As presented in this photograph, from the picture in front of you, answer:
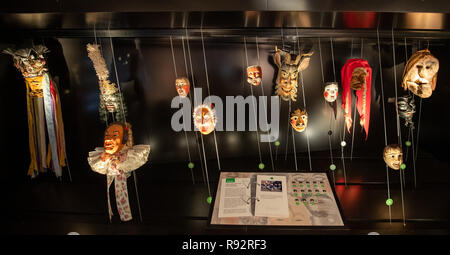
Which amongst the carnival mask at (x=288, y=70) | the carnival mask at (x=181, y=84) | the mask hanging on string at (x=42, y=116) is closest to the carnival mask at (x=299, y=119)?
the carnival mask at (x=288, y=70)

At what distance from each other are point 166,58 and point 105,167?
1.13 m

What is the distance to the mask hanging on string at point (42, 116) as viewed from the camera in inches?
79.6

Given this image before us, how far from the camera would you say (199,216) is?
1790mm

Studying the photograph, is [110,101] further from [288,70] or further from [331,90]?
[331,90]

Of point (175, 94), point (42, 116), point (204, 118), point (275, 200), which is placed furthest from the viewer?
point (175, 94)

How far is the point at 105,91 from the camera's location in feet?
6.88

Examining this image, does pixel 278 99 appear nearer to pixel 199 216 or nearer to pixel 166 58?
pixel 166 58

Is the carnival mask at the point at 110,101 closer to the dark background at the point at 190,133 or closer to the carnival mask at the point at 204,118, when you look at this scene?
the dark background at the point at 190,133

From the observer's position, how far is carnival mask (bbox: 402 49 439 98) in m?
1.81

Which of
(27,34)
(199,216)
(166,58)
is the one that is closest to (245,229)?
(199,216)

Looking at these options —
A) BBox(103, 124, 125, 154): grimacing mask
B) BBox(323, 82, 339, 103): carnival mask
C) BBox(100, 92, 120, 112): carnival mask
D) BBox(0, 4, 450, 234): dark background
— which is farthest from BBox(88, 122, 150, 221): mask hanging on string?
BBox(323, 82, 339, 103): carnival mask

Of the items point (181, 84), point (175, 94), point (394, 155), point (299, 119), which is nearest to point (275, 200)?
point (299, 119)
